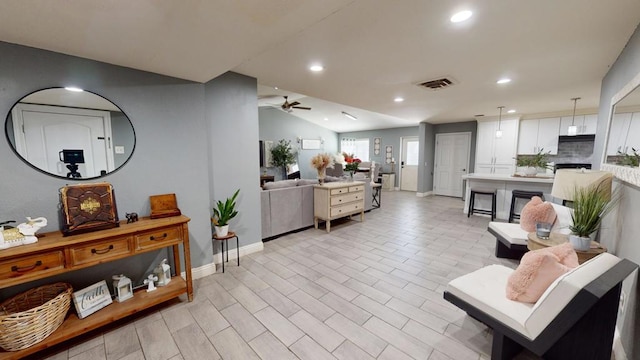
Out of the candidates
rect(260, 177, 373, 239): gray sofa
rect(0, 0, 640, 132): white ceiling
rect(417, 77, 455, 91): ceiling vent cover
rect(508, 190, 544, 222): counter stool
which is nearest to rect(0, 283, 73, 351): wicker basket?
rect(0, 0, 640, 132): white ceiling

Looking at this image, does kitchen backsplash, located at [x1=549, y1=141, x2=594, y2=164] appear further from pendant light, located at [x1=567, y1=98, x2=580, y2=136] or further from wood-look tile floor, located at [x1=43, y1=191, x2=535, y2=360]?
wood-look tile floor, located at [x1=43, y1=191, x2=535, y2=360]

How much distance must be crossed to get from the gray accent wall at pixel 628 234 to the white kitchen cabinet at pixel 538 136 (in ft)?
12.9

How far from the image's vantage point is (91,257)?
173 cm

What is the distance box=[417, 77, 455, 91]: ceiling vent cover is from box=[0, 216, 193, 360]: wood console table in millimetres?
3436

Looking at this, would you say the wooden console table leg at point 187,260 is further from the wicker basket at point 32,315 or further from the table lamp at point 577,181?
the table lamp at point 577,181

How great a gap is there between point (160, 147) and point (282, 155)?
6.13 metres

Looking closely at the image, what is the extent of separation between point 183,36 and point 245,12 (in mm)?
560

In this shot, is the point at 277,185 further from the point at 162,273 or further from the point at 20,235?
the point at 20,235

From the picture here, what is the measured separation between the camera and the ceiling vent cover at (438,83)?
10.7 ft

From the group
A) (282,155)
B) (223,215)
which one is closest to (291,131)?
(282,155)

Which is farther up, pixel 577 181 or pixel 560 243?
pixel 577 181

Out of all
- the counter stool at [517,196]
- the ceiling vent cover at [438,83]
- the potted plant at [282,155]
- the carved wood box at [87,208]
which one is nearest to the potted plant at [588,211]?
the ceiling vent cover at [438,83]

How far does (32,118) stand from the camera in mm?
1783

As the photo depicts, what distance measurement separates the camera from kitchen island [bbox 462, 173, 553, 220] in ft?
14.8
